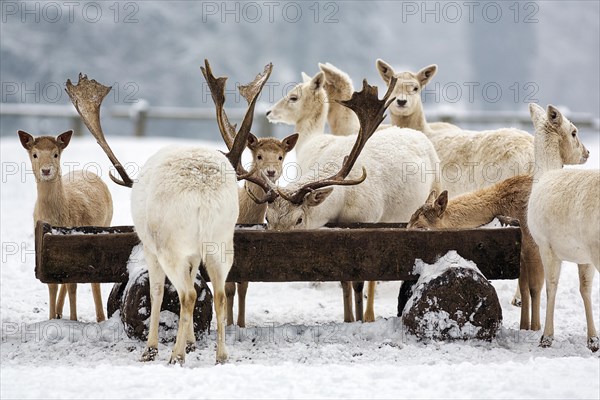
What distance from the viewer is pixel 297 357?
586 cm

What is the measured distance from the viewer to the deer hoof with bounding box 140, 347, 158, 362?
5.61 m

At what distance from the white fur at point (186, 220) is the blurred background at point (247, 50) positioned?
23982 mm

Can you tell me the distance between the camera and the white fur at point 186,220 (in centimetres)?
522

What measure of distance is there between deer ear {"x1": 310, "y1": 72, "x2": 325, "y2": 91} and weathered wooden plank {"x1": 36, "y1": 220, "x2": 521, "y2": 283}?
11.7 ft

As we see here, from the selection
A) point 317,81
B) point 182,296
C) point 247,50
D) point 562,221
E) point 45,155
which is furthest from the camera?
point 247,50

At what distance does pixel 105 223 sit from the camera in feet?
26.5

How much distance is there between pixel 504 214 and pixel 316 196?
5.17ft

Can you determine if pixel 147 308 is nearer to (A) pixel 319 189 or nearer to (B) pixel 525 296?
(A) pixel 319 189

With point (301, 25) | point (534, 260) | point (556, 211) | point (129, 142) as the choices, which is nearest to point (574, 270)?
point (534, 260)

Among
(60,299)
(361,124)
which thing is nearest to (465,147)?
(361,124)

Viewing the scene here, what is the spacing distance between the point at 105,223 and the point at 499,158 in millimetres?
3949

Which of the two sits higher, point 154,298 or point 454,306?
point 154,298

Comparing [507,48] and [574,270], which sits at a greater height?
[507,48]

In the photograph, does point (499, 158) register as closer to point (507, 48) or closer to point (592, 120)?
point (592, 120)
